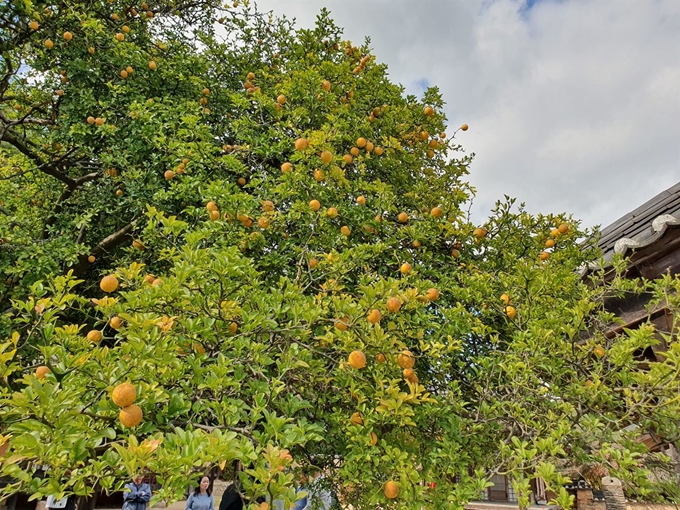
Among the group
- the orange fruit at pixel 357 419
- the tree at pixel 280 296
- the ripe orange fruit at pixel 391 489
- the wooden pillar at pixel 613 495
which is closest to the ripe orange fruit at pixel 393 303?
the tree at pixel 280 296

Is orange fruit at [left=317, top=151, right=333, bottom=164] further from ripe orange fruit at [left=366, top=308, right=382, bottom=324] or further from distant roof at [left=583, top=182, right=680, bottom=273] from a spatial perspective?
distant roof at [left=583, top=182, right=680, bottom=273]

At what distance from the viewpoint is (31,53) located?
471 centimetres

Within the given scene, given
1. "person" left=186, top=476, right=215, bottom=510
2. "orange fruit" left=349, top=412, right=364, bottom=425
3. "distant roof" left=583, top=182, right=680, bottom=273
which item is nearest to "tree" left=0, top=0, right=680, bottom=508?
"orange fruit" left=349, top=412, right=364, bottom=425

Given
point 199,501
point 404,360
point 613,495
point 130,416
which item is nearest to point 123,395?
point 130,416

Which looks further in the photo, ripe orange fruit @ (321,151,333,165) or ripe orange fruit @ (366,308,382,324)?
ripe orange fruit @ (321,151,333,165)

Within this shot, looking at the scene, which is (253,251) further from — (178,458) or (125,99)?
(125,99)

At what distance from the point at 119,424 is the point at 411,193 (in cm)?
278

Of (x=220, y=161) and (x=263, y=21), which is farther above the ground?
(x=263, y=21)

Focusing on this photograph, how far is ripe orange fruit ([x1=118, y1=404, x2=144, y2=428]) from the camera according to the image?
1350 mm

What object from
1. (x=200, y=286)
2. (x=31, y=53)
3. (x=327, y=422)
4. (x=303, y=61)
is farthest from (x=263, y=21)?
→ (x=327, y=422)

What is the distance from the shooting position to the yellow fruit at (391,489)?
5.71 feet

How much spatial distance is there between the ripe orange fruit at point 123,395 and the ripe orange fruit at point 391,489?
1.11m

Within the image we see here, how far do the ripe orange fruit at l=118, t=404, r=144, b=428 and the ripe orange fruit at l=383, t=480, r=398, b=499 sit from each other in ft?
3.48

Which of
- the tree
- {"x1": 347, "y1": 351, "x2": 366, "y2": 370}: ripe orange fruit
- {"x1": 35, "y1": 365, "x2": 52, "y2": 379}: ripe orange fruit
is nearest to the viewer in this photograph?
the tree
